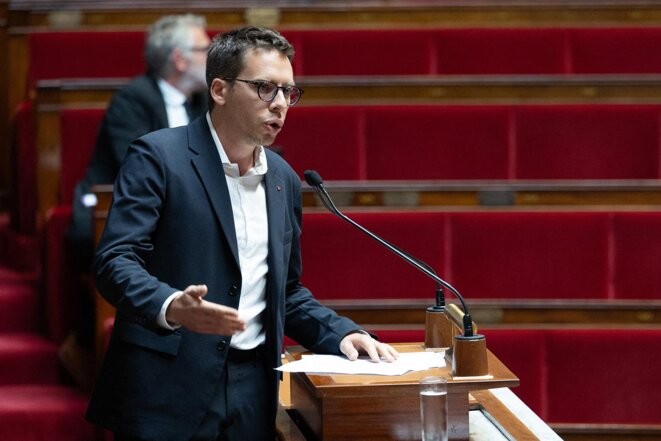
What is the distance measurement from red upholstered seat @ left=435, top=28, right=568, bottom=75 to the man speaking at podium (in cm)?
62

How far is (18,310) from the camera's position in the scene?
95cm

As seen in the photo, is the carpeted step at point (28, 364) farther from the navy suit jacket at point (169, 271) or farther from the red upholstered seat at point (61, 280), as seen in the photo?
the navy suit jacket at point (169, 271)

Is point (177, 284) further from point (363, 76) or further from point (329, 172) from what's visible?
point (363, 76)

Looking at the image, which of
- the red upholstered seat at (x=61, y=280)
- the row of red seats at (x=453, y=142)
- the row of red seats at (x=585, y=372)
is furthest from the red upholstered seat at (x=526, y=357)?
the red upholstered seat at (x=61, y=280)

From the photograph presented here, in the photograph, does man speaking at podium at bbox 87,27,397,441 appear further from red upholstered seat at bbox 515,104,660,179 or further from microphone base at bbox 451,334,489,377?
red upholstered seat at bbox 515,104,660,179

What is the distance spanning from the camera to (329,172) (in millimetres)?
966

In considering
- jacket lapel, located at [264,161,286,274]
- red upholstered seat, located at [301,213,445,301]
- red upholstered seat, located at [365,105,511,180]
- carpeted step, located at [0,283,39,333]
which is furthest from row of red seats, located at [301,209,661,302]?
jacket lapel, located at [264,161,286,274]

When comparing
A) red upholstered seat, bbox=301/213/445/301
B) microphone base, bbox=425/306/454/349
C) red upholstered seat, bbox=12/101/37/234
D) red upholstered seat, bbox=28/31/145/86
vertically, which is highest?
red upholstered seat, bbox=28/31/145/86

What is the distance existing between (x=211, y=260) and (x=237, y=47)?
85mm

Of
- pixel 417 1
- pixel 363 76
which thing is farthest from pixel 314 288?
pixel 417 1

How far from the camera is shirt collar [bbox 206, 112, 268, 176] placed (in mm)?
500

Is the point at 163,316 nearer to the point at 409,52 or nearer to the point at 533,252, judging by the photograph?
the point at 533,252

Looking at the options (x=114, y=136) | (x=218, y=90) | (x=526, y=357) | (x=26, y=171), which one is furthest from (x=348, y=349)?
(x=26, y=171)

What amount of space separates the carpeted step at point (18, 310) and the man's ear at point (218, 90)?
0.49 metres
